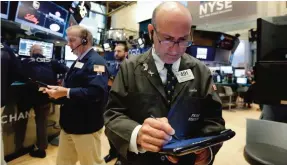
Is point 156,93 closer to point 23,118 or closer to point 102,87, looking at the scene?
point 102,87

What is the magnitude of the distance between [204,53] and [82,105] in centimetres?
612

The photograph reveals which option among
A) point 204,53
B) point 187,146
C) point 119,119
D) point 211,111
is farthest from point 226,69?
point 187,146

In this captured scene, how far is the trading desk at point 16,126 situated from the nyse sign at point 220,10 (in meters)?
3.37

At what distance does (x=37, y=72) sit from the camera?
9.79 feet

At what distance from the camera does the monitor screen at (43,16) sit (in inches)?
160

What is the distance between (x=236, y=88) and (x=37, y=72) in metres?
7.59

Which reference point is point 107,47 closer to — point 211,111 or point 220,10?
point 220,10

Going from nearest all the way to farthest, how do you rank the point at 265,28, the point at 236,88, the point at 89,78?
the point at 265,28 < the point at 89,78 < the point at 236,88

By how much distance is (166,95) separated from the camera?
848mm

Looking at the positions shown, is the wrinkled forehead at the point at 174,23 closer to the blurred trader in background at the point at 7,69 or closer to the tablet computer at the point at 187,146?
the tablet computer at the point at 187,146

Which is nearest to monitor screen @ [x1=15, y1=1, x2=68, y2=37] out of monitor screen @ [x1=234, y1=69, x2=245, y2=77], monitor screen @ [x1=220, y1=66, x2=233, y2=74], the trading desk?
the trading desk

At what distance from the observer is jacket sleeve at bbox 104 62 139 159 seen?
2.43 ft

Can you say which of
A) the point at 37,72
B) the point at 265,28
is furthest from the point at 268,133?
the point at 37,72

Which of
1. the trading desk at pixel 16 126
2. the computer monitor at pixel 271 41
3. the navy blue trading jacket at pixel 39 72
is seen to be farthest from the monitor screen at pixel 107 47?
the computer monitor at pixel 271 41
